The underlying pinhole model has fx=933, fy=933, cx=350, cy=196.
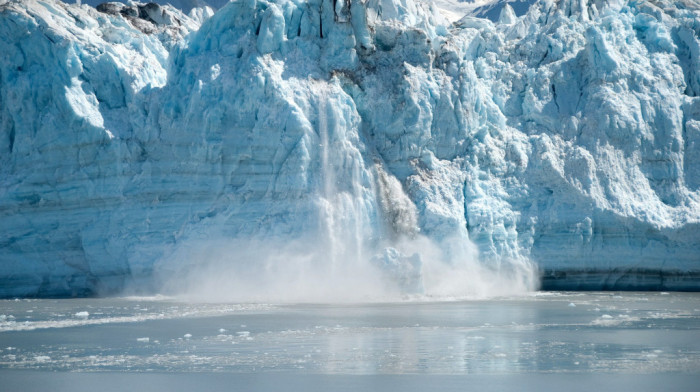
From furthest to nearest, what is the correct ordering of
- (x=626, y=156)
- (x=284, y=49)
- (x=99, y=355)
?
(x=626, y=156) < (x=284, y=49) < (x=99, y=355)

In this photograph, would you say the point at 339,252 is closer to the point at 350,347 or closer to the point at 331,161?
the point at 331,161

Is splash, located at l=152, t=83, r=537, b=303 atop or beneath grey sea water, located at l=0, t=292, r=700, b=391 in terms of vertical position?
atop

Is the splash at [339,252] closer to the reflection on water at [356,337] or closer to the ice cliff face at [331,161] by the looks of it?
the ice cliff face at [331,161]

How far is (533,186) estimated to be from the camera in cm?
2262

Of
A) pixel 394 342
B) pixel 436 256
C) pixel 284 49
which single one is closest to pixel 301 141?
pixel 284 49

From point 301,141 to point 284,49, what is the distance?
8.35 ft

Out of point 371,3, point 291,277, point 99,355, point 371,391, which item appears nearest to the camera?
point 371,391

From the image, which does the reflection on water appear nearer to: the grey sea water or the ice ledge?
the grey sea water

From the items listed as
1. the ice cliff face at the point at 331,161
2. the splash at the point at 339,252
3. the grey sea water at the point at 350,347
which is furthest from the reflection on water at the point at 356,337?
the ice cliff face at the point at 331,161

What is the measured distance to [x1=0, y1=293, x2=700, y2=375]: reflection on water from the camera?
Answer: 9.98m

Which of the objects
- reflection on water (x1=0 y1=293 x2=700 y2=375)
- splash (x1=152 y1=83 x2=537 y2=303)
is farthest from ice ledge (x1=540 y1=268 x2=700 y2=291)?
reflection on water (x1=0 y1=293 x2=700 y2=375)

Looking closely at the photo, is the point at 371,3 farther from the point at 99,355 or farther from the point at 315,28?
the point at 99,355

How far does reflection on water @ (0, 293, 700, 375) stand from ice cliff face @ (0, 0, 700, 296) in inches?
98.0

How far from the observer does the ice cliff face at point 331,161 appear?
20.6 meters
